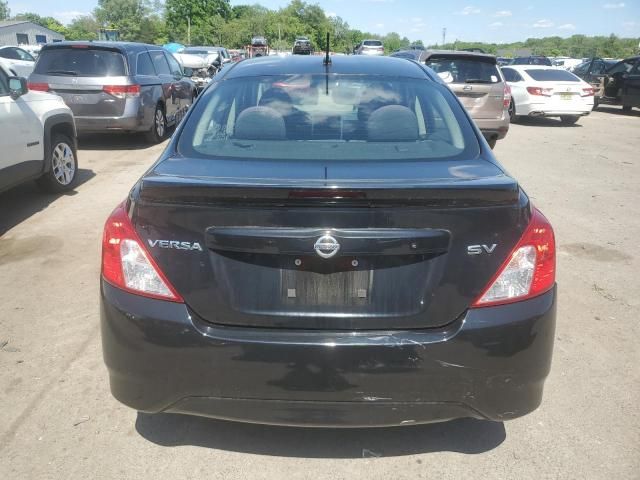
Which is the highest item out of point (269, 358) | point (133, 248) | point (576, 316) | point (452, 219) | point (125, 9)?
point (125, 9)

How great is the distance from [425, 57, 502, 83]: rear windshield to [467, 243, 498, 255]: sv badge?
9.54 metres

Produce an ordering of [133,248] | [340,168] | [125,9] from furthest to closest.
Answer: [125,9] < [340,168] < [133,248]

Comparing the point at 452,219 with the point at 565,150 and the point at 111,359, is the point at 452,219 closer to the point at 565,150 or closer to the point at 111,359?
the point at 111,359

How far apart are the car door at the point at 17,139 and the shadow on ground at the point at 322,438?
3.98 metres

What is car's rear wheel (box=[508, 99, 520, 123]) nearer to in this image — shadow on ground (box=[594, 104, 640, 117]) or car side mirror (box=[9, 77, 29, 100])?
shadow on ground (box=[594, 104, 640, 117])

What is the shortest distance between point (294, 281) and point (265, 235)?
205mm

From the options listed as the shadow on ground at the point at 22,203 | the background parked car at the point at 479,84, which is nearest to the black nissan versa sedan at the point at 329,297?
the shadow on ground at the point at 22,203

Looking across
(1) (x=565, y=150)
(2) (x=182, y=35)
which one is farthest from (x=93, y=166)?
(2) (x=182, y=35)

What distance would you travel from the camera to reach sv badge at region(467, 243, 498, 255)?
2184 millimetres

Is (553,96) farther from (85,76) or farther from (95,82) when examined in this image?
(85,76)

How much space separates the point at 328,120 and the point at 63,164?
5234 mm

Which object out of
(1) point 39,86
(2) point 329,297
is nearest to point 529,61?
(1) point 39,86

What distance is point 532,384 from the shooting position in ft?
7.64

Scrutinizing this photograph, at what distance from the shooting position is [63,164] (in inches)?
285
